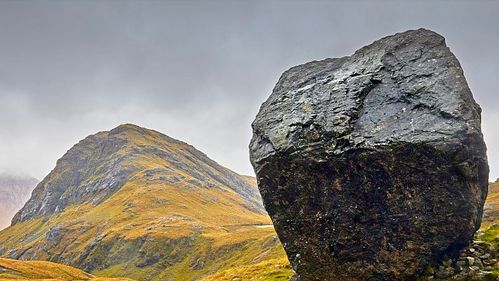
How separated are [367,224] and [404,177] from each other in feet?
11.8

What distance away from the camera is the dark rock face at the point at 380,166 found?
72.2ft

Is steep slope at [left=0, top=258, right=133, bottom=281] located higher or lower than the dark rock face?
lower

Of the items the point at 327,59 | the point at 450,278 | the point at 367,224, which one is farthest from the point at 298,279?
the point at 327,59

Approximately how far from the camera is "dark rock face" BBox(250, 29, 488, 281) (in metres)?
22.0

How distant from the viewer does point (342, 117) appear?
25109mm

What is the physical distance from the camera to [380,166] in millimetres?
22875

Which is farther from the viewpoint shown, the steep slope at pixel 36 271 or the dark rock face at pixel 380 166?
the steep slope at pixel 36 271

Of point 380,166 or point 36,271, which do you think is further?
point 36,271

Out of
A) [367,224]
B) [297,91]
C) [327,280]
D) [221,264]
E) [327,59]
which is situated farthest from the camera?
[221,264]

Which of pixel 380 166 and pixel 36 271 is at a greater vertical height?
pixel 380 166

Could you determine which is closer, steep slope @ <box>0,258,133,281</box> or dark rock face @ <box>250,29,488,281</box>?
dark rock face @ <box>250,29,488,281</box>

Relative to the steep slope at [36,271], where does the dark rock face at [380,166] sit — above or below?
above

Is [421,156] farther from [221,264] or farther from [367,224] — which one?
[221,264]

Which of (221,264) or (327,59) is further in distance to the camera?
(221,264)
